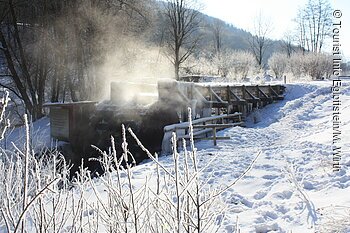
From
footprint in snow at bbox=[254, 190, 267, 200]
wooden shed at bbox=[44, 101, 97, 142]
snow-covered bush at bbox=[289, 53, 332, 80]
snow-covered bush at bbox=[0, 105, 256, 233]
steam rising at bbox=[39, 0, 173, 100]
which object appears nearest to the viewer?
snow-covered bush at bbox=[0, 105, 256, 233]

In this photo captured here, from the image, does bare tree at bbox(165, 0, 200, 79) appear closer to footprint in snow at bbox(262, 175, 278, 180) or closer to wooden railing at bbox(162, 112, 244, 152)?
wooden railing at bbox(162, 112, 244, 152)

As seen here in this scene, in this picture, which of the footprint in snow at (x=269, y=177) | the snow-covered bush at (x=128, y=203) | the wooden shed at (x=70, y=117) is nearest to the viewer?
the snow-covered bush at (x=128, y=203)

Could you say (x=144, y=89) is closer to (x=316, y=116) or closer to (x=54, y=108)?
(x=54, y=108)

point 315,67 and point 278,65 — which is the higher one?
point 278,65

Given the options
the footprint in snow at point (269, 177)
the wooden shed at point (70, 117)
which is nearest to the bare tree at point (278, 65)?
the wooden shed at point (70, 117)

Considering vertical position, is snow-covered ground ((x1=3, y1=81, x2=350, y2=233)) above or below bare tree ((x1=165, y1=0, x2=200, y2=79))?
below

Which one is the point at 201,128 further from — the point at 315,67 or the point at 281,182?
the point at 315,67

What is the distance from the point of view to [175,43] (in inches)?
1187

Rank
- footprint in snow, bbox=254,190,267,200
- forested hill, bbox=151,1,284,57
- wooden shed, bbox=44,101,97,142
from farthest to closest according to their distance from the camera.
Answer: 1. forested hill, bbox=151,1,284,57
2. wooden shed, bbox=44,101,97,142
3. footprint in snow, bbox=254,190,267,200

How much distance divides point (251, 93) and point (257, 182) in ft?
39.4

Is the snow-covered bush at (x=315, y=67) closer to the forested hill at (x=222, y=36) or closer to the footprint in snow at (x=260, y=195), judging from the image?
the forested hill at (x=222, y=36)

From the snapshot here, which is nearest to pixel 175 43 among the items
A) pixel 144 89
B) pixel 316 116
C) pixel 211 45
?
pixel 144 89

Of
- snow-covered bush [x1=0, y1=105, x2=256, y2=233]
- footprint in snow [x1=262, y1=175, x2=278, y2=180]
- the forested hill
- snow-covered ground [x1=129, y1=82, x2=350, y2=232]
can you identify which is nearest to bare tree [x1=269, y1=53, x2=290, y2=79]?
the forested hill

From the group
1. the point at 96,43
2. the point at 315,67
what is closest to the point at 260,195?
the point at 96,43
